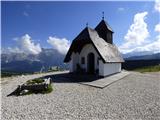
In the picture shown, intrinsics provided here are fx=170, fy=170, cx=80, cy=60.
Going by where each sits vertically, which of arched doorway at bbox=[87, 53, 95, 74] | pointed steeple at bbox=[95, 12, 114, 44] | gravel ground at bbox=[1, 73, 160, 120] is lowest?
gravel ground at bbox=[1, 73, 160, 120]

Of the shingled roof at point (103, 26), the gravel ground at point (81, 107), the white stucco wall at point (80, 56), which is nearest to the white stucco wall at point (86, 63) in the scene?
the white stucco wall at point (80, 56)

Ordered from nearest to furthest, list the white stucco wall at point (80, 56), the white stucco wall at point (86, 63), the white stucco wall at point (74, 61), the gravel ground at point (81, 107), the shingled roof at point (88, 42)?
the gravel ground at point (81, 107), the shingled roof at point (88, 42), the white stucco wall at point (86, 63), the white stucco wall at point (80, 56), the white stucco wall at point (74, 61)

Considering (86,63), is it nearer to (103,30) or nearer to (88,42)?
(88,42)

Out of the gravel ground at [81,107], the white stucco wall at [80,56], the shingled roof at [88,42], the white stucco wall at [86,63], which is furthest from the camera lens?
the white stucco wall at [80,56]

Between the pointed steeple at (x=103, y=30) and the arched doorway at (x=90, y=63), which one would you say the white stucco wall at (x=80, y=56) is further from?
the pointed steeple at (x=103, y=30)

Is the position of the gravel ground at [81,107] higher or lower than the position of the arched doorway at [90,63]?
lower

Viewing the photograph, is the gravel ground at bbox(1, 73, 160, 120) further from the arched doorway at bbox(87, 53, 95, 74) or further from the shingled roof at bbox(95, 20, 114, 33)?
the shingled roof at bbox(95, 20, 114, 33)

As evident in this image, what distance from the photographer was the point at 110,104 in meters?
9.65

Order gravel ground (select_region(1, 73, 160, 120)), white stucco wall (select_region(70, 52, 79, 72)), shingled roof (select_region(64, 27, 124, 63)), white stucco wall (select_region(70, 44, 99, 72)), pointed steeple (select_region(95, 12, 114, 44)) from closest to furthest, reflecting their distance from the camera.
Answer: gravel ground (select_region(1, 73, 160, 120))
shingled roof (select_region(64, 27, 124, 63))
white stucco wall (select_region(70, 44, 99, 72))
white stucco wall (select_region(70, 52, 79, 72))
pointed steeple (select_region(95, 12, 114, 44))

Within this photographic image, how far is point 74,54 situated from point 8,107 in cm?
1641

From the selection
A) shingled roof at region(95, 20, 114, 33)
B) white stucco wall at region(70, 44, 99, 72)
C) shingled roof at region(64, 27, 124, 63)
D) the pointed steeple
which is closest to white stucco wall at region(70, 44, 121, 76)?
white stucco wall at region(70, 44, 99, 72)

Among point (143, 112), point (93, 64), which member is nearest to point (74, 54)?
point (93, 64)

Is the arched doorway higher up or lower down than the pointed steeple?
lower down

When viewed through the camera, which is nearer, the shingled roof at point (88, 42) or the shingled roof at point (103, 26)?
the shingled roof at point (88, 42)
